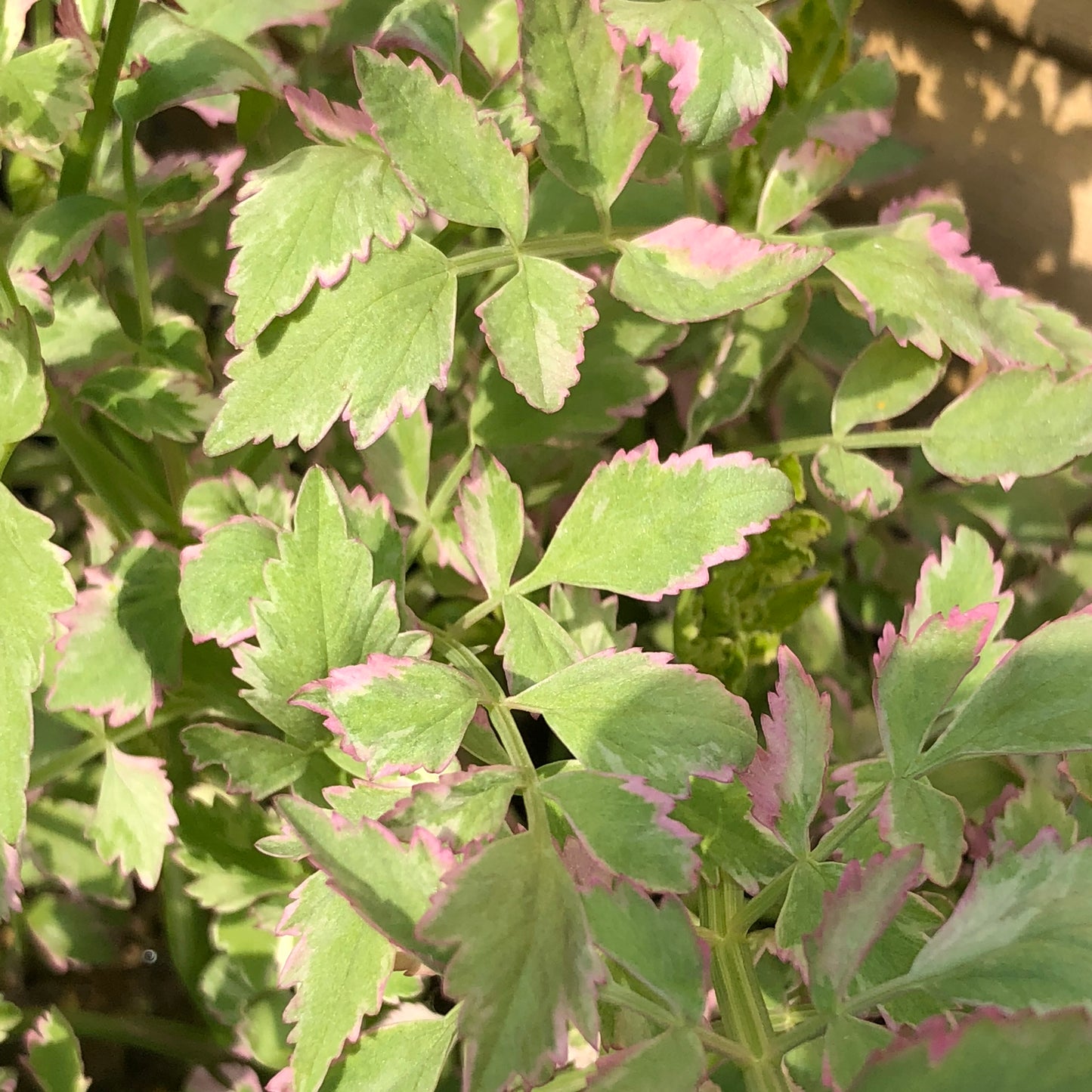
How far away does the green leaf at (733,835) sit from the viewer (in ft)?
1.64

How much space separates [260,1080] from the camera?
711 mm

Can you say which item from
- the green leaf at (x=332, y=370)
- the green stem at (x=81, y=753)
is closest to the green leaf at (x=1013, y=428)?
the green leaf at (x=332, y=370)

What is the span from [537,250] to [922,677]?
289mm

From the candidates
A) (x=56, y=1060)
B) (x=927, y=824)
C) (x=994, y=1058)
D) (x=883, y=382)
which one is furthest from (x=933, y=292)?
(x=56, y=1060)

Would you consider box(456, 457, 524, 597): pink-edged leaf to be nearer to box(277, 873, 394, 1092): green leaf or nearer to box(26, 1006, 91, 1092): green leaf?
box(277, 873, 394, 1092): green leaf

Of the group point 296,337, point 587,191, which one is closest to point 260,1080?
point 296,337

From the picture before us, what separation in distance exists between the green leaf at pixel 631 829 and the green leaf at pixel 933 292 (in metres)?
0.32

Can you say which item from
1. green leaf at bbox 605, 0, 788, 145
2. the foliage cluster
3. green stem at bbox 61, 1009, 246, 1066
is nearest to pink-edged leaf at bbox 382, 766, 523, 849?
the foliage cluster

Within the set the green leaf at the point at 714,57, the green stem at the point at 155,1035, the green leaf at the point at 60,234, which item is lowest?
the green stem at the point at 155,1035

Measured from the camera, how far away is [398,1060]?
1.52 ft

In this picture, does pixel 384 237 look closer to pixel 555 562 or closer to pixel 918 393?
pixel 555 562

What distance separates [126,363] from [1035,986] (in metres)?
0.62

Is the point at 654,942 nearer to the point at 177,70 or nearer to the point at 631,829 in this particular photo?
the point at 631,829

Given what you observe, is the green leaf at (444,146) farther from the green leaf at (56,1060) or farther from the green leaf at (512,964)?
the green leaf at (56,1060)
